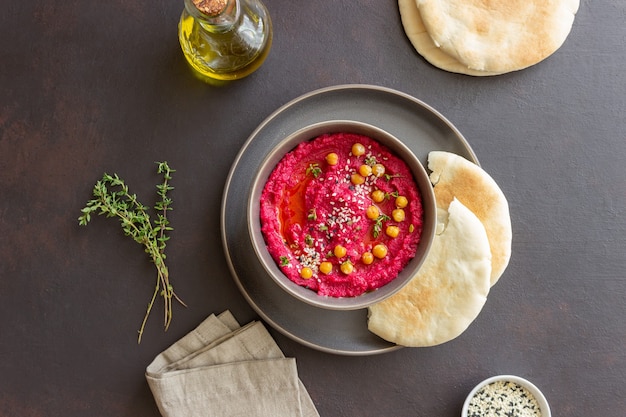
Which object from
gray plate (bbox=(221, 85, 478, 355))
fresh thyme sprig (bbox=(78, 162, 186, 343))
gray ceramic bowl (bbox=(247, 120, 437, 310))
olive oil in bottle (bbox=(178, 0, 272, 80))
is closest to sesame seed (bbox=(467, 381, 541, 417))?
gray plate (bbox=(221, 85, 478, 355))

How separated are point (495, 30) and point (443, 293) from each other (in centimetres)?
135

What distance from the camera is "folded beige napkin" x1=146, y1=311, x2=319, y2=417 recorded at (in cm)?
304

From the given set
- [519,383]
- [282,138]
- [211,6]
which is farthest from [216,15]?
[519,383]

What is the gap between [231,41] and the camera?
9.23ft

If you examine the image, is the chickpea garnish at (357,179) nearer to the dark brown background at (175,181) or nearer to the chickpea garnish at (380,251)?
the chickpea garnish at (380,251)

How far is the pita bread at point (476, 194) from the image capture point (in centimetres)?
290

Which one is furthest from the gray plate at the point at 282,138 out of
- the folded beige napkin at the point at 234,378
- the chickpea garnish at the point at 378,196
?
the chickpea garnish at the point at 378,196

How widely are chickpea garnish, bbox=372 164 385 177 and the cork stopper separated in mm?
994

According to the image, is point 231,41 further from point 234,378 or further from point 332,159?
point 234,378

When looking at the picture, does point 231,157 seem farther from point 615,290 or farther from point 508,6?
point 615,290

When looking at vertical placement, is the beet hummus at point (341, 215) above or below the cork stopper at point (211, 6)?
below

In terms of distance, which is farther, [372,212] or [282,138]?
[282,138]

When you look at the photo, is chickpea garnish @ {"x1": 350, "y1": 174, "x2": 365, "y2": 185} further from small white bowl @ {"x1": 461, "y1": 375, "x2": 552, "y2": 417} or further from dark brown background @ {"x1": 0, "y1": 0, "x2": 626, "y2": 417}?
small white bowl @ {"x1": 461, "y1": 375, "x2": 552, "y2": 417}

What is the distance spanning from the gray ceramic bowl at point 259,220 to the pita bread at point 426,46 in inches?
23.7
